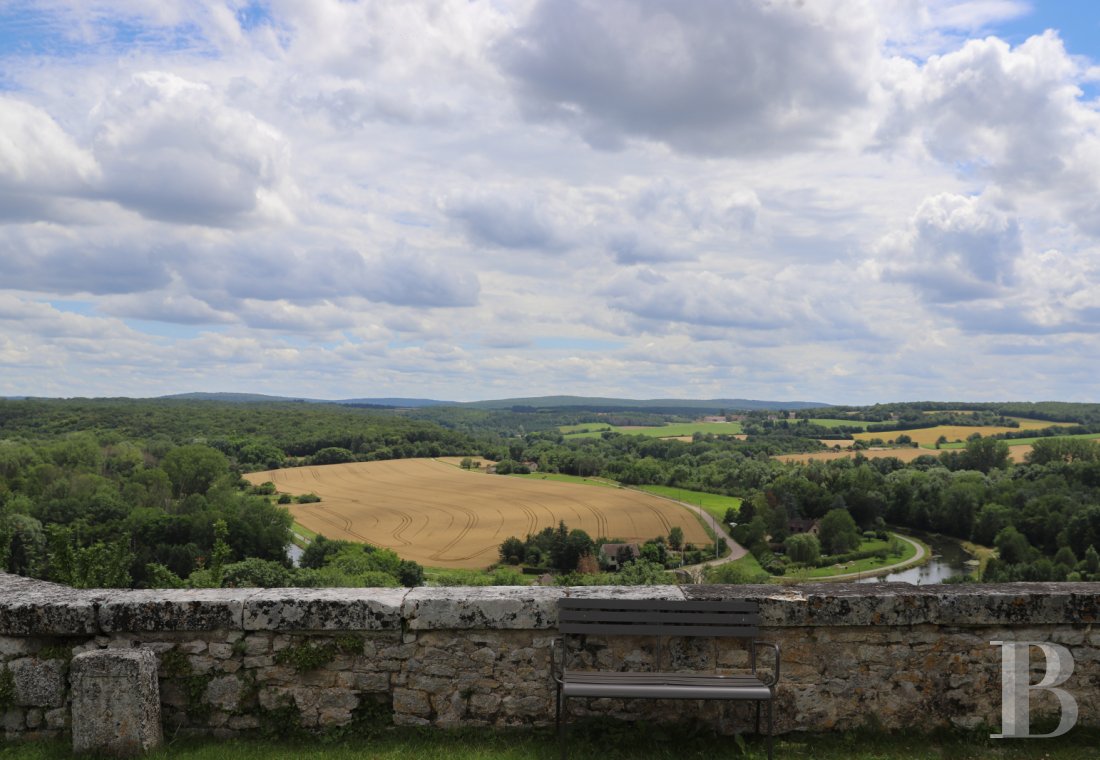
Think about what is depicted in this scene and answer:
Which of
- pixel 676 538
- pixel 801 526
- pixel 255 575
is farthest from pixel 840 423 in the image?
pixel 255 575

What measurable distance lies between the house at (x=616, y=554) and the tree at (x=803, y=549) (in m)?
13.9

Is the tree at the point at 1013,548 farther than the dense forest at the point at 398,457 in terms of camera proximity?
Yes

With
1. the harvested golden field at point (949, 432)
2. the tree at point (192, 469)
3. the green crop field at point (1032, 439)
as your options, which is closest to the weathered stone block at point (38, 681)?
the tree at point (192, 469)

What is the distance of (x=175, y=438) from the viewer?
283 feet

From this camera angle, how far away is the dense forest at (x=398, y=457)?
42.2m

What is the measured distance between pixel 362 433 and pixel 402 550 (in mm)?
44104

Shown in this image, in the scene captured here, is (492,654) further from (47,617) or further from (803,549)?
(803,549)

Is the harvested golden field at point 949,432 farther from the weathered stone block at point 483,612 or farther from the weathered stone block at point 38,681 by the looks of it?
the weathered stone block at point 38,681

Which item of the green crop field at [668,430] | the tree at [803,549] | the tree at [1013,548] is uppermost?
the green crop field at [668,430]

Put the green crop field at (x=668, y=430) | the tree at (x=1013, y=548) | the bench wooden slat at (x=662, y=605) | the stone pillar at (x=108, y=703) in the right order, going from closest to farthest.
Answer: the stone pillar at (x=108, y=703) → the bench wooden slat at (x=662, y=605) → the tree at (x=1013, y=548) → the green crop field at (x=668, y=430)

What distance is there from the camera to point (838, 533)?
2079 inches

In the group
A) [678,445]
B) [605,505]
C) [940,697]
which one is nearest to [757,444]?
[678,445]

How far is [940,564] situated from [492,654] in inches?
2069

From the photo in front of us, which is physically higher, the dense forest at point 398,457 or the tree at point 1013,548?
the dense forest at point 398,457
